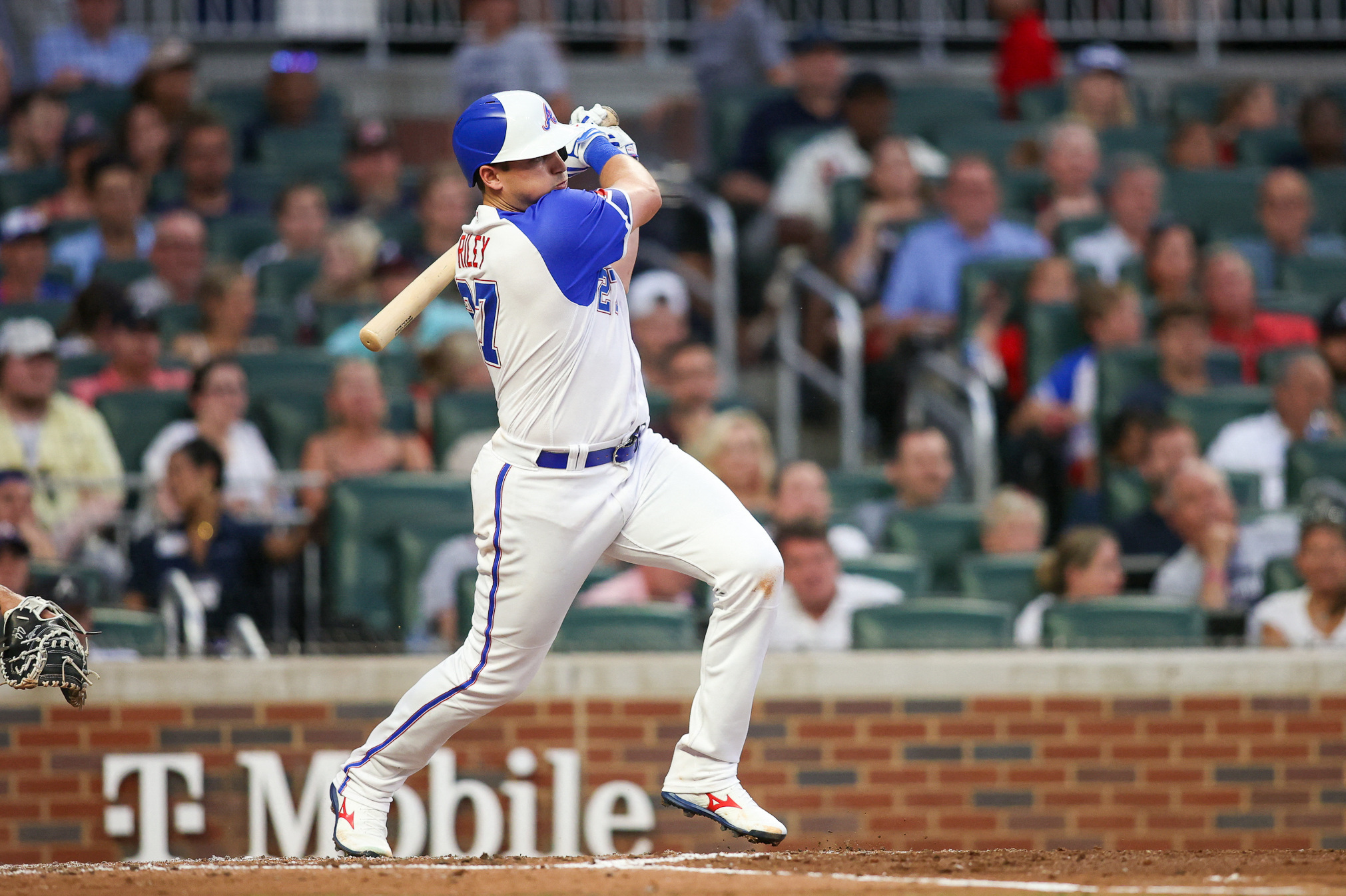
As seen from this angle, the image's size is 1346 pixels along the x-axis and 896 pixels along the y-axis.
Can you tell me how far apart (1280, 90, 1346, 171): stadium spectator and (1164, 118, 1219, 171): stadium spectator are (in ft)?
1.81

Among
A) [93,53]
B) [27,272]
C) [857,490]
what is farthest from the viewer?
[93,53]

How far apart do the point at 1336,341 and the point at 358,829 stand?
18.0 feet

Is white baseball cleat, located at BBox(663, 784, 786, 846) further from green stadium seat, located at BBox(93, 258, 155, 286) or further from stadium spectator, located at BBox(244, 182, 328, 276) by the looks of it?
green stadium seat, located at BBox(93, 258, 155, 286)

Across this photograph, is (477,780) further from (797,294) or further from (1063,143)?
(1063,143)

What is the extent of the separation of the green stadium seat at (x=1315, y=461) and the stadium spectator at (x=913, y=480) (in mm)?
1481

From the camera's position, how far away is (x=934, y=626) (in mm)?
6367

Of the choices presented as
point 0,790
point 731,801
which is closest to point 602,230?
point 731,801

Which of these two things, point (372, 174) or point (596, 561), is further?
point (372, 174)

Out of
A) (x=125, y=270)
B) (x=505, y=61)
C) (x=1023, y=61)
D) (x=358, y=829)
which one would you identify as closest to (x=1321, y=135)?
(x=1023, y=61)

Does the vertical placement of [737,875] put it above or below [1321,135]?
below

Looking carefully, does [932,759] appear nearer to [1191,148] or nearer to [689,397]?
[689,397]

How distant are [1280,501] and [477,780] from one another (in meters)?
3.71

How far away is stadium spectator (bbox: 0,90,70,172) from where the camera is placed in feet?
32.2

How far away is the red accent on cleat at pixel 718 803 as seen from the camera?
4.55 m
